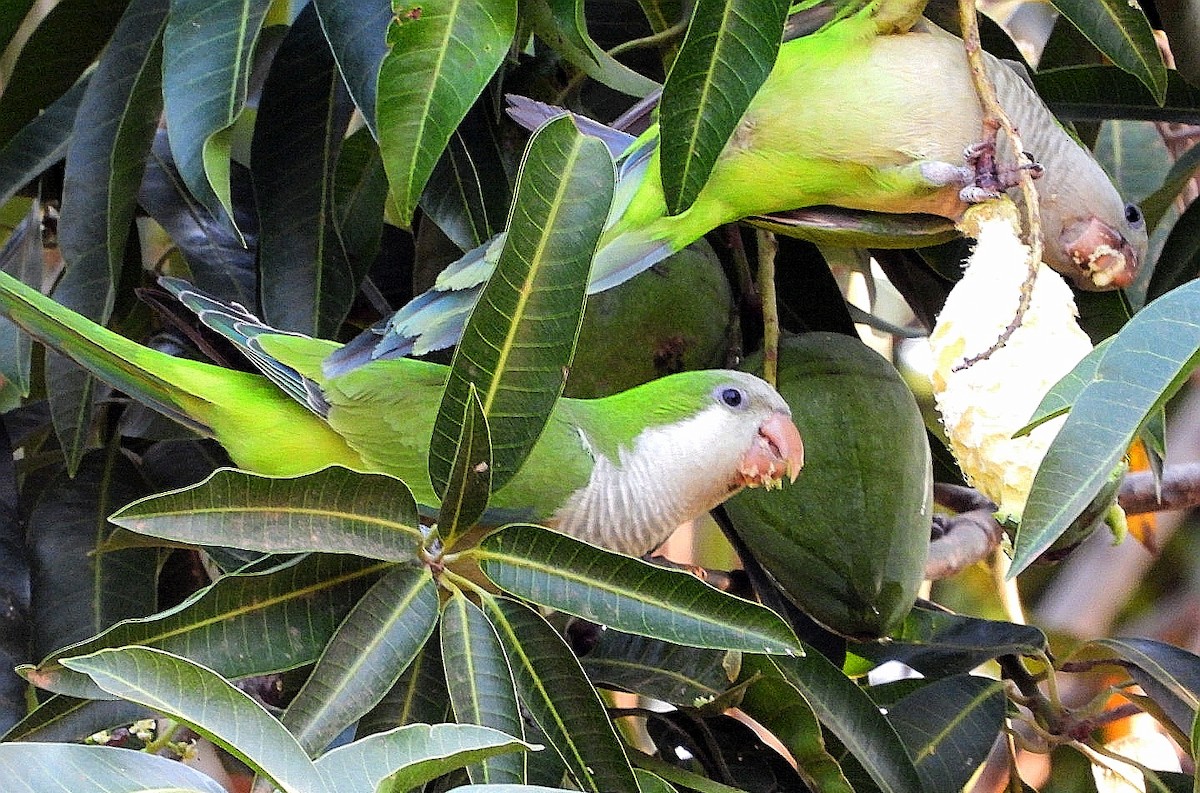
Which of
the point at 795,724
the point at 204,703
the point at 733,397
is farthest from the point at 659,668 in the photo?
the point at 204,703

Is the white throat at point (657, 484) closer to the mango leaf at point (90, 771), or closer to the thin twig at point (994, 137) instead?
the thin twig at point (994, 137)

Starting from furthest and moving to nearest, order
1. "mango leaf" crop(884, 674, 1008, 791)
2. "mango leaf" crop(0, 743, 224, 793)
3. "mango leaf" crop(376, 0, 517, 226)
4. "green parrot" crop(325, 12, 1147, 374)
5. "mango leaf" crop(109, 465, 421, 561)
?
"mango leaf" crop(884, 674, 1008, 791) → "green parrot" crop(325, 12, 1147, 374) → "mango leaf" crop(376, 0, 517, 226) → "mango leaf" crop(109, 465, 421, 561) → "mango leaf" crop(0, 743, 224, 793)

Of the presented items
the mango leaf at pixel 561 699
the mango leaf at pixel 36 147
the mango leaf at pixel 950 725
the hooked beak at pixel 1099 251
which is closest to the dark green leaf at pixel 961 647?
the mango leaf at pixel 950 725

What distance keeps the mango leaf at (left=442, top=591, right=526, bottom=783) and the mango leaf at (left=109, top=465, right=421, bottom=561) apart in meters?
0.06

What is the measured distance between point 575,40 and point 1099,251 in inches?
18.5

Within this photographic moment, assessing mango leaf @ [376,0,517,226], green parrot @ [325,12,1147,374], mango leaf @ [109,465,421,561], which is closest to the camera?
mango leaf @ [109,465,421,561]

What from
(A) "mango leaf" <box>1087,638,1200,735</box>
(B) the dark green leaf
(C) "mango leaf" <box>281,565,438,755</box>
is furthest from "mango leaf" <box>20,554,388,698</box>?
(A) "mango leaf" <box>1087,638,1200,735</box>

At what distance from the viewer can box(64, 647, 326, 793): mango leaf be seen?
61 centimetres

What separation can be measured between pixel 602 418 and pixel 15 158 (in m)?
0.65

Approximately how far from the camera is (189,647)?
0.76m

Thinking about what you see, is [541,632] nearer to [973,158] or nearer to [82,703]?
[82,703]

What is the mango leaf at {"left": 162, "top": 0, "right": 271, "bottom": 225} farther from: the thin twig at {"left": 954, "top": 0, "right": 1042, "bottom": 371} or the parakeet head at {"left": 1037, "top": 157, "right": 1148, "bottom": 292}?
the parakeet head at {"left": 1037, "top": 157, "right": 1148, "bottom": 292}

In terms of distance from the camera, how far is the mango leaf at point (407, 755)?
0.62m

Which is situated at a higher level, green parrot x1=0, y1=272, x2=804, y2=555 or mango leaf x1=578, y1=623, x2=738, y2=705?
green parrot x1=0, y1=272, x2=804, y2=555
